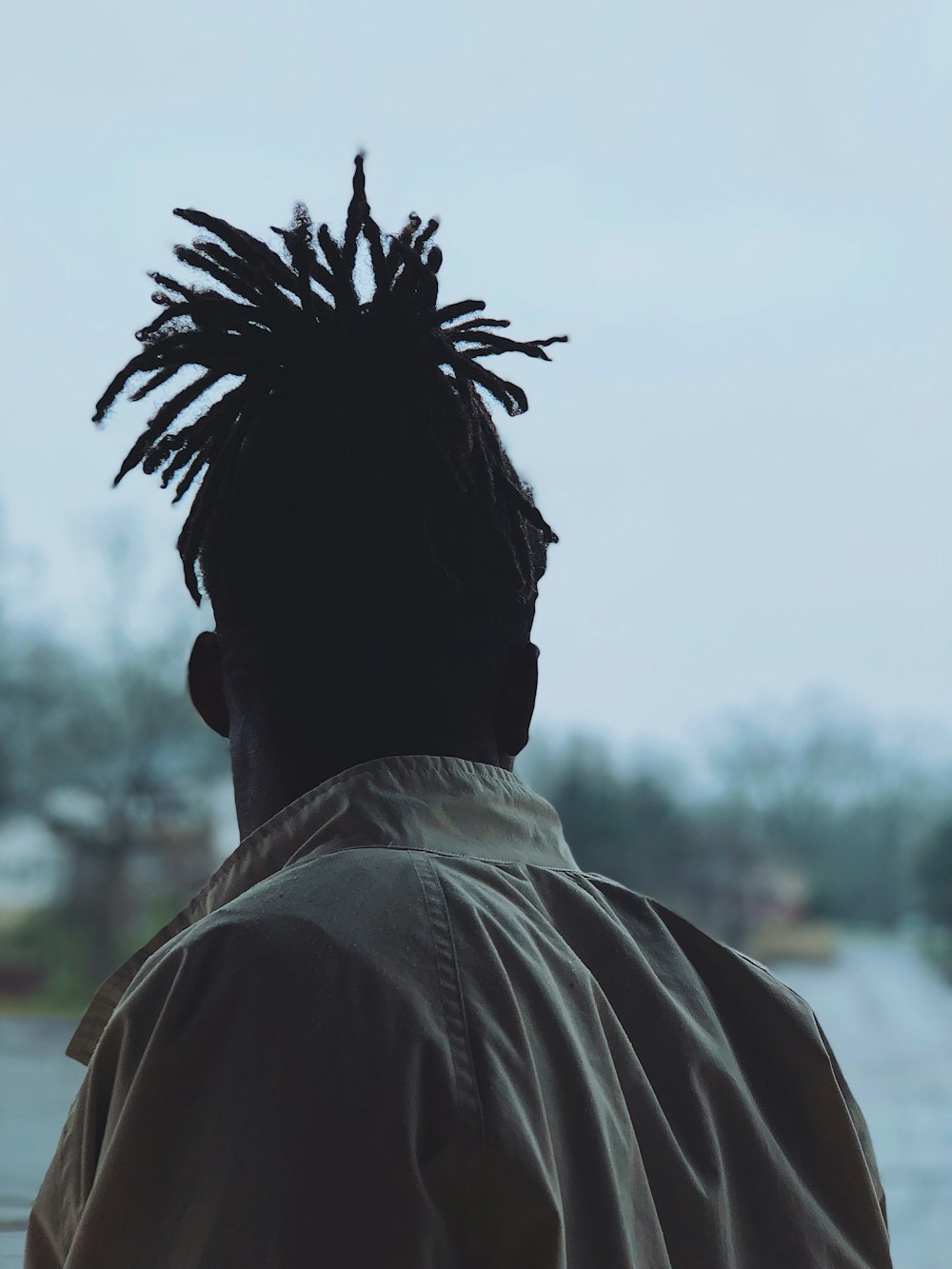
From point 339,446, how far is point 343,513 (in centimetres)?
3

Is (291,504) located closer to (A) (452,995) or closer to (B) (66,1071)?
(A) (452,995)

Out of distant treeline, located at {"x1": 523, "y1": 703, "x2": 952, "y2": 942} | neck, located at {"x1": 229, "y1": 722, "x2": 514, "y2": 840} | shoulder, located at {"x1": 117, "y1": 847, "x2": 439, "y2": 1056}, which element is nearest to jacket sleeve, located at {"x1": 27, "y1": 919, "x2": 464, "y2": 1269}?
shoulder, located at {"x1": 117, "y1": 847, "x2": 439, "y2": 1056}

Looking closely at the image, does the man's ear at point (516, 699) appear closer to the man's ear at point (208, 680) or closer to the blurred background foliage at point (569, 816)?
the man's ear at point (208, 680)

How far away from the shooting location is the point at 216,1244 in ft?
1.42

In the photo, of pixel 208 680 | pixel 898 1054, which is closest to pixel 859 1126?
pixel 208 680

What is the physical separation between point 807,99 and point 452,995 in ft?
10.7

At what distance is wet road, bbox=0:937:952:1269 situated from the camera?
1811mm

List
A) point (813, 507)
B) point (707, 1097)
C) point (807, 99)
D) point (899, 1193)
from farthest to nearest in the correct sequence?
point (813, 507)
point (807, 99)
point (899, 1193)
point (707, 1097)

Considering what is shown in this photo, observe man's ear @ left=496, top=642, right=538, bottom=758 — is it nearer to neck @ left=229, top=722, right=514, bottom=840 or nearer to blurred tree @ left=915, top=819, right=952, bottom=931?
neck @ left=229, top=722, right=514, bottom=840

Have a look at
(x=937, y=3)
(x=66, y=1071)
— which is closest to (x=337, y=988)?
(x=66, y=1071)

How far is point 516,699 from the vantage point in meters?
0.65

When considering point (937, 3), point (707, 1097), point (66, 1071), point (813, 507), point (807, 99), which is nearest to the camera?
point (707, 1097)

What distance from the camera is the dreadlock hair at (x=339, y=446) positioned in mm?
616

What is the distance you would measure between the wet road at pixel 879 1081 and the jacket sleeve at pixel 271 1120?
3.30ft
